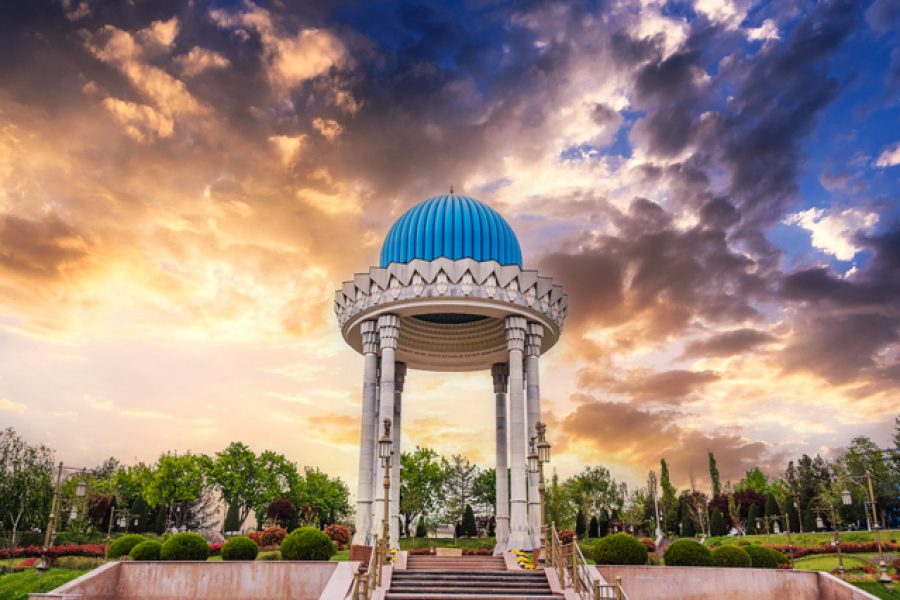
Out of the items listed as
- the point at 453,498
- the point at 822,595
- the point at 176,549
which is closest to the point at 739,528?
the point at 453,498

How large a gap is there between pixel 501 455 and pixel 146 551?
1631 cm

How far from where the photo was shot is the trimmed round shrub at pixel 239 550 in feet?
79.8

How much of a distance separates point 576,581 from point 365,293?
1441cm

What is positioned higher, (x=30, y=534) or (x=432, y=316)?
(x=432, y=316)

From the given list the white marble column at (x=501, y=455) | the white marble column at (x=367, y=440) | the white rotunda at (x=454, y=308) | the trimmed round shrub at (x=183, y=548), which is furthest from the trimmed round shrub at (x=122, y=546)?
the white marble column at (x=501, y=455)

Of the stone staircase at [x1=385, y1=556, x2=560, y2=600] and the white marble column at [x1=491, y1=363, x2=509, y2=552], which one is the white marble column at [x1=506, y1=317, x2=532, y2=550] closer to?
the stone staircase at [x1=385, y1=556, x2=560, y2=600]

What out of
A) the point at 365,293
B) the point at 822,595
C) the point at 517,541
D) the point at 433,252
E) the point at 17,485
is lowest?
the point at 822,595

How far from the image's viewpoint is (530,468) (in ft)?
88.0

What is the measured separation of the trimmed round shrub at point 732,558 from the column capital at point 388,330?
564 inches

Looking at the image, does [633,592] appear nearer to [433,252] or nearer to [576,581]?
[576,581]

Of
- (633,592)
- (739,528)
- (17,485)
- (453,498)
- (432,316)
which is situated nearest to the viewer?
(633,592)

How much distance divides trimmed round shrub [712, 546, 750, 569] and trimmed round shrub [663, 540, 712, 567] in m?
0.43

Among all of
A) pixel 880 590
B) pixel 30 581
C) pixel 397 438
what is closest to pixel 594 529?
pixel 397 438

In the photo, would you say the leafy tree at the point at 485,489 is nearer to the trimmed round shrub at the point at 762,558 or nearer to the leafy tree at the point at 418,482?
the leafy tree at the point at 418,482
